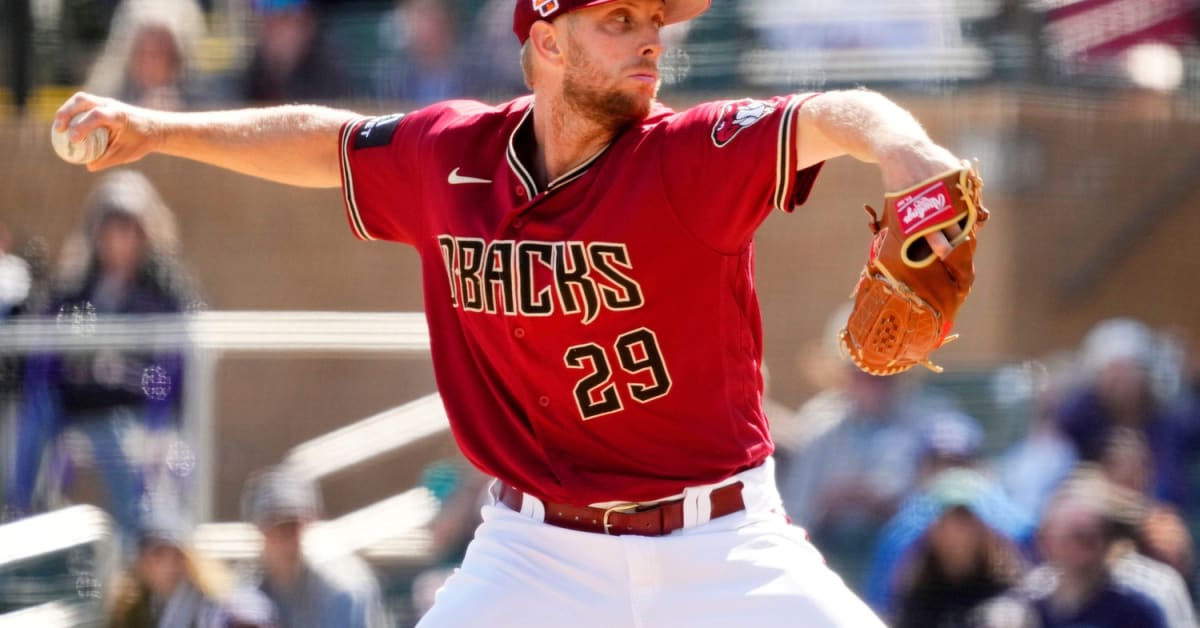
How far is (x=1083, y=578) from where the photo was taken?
4887mm

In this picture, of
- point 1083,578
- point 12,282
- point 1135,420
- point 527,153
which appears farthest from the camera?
point 12,282

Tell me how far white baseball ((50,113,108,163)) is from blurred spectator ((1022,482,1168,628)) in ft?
9.87

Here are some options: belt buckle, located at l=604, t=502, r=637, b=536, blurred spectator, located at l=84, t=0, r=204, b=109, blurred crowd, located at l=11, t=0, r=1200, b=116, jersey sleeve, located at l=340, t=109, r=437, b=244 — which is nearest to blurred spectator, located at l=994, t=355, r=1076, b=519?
blurred crowd, located at l=11, t=0, r=1200, b=116

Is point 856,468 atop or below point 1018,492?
atop

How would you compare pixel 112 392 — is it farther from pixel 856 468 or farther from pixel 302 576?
pixel 856 468

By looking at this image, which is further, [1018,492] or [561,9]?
[1018,492]

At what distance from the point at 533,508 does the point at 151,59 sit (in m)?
4.35

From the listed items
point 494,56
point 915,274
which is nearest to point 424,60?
point 494,56

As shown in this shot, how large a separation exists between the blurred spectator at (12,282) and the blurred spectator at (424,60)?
5.28 feet

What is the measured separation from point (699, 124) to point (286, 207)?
4.00m

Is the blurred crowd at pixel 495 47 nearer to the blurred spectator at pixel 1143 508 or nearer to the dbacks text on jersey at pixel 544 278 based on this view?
the blurred spectator at pixel 1143 508

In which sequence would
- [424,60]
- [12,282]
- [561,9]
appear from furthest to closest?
[424,60] → [12,282] → [561,9]

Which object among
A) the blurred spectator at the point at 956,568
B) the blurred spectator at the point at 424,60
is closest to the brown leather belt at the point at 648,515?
the blurred spectator at the point at 956,568

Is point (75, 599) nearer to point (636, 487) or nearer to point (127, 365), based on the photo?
point (127, 365)
